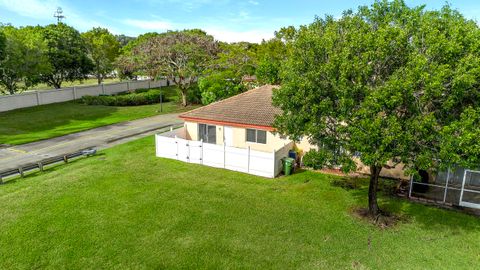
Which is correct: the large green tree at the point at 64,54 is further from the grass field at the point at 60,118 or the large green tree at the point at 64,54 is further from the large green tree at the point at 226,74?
the large green tree at the point at 226,74

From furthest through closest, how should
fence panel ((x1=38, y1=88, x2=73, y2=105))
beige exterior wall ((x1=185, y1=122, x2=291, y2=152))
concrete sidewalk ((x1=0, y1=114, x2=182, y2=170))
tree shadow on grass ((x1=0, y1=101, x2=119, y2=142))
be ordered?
fence panel ((x1=38, y1=88, x2=73, y2=105)) < tree shadow on grass ((x1=0, y1=101, x2=119, y2=142)) < concrete sidewalk ((x1=0, y1=114, x2=182, y2=170)) < beige exterior wall ((x1=185, y1=122, x2=291, y2=152))

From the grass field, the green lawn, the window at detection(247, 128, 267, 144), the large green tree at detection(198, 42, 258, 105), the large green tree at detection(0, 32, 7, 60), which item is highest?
the large green tree at detection(0, 32, 7, 60)

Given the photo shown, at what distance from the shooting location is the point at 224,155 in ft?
65.8

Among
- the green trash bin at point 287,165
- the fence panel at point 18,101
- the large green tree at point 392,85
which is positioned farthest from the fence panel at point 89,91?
the large green tree at point 392,85

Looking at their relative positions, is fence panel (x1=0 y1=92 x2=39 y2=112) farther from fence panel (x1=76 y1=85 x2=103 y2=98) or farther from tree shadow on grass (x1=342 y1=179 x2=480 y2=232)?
tree shadow on grass (x1=342 y1=179 x2=480 y2=232)

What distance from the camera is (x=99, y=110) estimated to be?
1610 inches

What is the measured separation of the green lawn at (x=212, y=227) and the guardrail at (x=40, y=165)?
655mm

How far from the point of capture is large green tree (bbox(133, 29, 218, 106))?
42.8 m

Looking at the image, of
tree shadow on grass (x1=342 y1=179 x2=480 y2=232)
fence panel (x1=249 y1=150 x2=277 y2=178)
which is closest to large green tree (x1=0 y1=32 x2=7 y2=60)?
fence panel (x1=249 y1=150 x2=277 y2=178)

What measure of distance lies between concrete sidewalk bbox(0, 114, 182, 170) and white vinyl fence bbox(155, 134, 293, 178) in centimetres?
641

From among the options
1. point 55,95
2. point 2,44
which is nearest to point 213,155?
point 2,44

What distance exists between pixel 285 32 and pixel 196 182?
112 feet

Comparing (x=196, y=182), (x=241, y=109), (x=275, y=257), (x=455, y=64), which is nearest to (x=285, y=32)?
(x=241, y=109)

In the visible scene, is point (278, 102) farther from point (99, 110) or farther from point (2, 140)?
point (99, 110)
